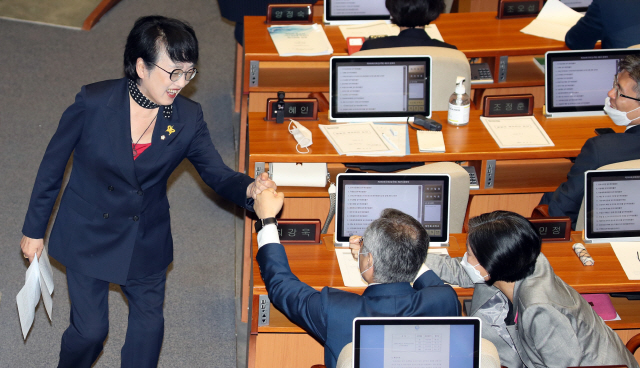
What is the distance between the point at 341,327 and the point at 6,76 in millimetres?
4427

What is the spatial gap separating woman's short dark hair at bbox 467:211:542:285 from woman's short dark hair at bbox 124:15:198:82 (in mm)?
1136

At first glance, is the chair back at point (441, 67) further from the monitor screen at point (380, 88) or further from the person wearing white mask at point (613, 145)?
the person wearing white mask at point (613, 145)

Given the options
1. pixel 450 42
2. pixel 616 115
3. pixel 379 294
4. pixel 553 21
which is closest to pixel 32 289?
pixel 379 294

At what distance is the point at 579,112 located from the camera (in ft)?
12.9

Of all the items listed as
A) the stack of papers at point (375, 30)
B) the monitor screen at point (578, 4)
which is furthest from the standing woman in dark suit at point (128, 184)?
the monitor screen at point (578, 4)

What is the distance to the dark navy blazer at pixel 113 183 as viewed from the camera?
96.9 inches

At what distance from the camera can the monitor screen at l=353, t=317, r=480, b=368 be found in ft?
6.91

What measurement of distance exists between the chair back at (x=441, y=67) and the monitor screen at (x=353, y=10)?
0.96 meters

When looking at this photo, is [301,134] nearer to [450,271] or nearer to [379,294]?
[450,271]

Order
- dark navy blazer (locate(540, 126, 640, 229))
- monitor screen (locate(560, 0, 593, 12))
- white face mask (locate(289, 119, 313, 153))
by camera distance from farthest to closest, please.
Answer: monitor screen (locate(560, 0, 593, 12)) < white face mask (locate(289, 119, 313, 153)) < dark navy blazer (locate(540, 126, 640, 229))

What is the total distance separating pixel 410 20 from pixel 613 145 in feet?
4.55

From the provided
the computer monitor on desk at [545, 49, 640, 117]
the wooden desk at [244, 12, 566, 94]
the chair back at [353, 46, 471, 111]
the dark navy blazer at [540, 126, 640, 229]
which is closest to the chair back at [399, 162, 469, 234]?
the dark navy blazer at [540, 126, 640, 229]

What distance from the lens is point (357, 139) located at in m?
3.65

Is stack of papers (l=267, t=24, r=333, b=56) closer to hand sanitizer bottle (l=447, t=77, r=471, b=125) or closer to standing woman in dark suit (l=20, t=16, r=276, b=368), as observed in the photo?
hand sanitizer bottle (l=447, t=77, r=471, b=125)
